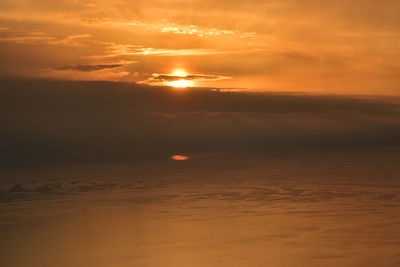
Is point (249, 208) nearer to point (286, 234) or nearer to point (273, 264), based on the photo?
point (286, 234)

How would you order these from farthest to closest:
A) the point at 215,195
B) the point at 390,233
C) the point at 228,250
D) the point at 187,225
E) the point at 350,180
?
the point at 350,180, the point at 215,195, the point at 187,225, the point at 390,233, the point at 228,250

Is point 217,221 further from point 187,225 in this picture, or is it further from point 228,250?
point 228,250

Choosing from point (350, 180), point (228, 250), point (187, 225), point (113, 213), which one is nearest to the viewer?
point (228, 250)

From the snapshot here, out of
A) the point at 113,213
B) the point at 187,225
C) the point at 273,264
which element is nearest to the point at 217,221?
the point at 187,225

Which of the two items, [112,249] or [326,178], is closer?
[112,249]

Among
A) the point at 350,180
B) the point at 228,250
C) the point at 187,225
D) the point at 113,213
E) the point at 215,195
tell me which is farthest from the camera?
the point at 350,180

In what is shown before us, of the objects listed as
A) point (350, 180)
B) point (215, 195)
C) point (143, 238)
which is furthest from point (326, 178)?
point (143, 238)
